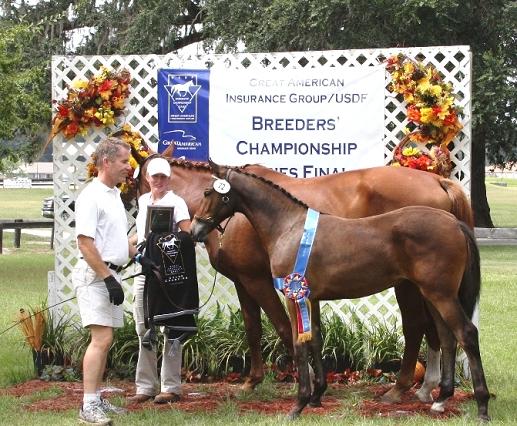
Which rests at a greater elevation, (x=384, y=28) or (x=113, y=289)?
(x=384, y=28)

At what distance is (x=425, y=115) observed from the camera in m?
8.60

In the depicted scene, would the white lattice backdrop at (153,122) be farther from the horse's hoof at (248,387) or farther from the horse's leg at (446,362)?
the horse's leg at (446,362)

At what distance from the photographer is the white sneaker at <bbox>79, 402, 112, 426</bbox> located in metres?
6.57

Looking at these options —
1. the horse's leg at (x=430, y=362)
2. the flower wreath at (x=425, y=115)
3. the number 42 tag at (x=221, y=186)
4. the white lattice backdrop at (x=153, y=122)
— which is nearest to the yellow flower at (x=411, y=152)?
the flower wreath at (x=425, y=115)

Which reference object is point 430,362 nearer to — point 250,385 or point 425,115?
point 250,385

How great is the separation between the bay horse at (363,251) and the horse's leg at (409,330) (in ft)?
1.85

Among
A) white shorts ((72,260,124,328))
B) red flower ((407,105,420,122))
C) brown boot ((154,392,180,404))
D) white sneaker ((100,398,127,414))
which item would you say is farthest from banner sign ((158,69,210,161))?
white sneaker ((100,398,127,414))

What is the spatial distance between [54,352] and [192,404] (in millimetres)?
1916

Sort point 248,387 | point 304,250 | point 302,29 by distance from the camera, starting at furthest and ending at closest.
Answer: point 302,29 → point 248,387 → point 304,250

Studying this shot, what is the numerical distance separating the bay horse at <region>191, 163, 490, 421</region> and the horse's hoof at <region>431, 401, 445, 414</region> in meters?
0.42

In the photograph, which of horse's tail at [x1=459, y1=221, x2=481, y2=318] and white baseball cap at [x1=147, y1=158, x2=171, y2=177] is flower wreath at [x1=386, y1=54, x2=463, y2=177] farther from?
white baseball cap at [x1=147, y1=158, x2=171, y2=177]

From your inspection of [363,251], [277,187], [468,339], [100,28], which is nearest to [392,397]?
[468,339]

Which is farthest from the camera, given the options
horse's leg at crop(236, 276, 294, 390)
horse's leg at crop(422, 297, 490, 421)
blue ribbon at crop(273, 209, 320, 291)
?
horse's leg at crop(236, 276, 294, 390)

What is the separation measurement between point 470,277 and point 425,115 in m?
2.11
